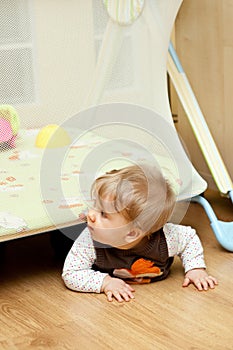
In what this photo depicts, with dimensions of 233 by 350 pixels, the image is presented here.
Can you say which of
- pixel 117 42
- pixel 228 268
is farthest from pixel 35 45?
pixel 228 268

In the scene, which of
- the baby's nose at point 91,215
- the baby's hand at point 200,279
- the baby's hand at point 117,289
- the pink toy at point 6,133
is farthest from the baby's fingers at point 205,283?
the pink toy at point 6,133

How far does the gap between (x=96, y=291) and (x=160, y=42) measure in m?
0.61

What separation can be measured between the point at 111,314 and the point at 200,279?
236 mm

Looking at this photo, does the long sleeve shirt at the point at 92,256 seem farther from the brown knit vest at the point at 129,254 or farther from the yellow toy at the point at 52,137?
the yellow toy at the point at 52,137

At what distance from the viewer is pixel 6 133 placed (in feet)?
5.66

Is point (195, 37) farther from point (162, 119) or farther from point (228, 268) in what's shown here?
point (228, 268)

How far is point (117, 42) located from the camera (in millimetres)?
1739

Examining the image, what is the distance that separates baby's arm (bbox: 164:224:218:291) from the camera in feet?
5.53

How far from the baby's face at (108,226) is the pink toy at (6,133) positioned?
0.26m

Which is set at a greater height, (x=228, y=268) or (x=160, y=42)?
(x=160, y=42)

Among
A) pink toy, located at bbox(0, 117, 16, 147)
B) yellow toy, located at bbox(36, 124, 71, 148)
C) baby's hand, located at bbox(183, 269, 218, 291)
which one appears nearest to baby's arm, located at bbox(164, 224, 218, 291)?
baby's hand, located at bbox(183, 269, 218, 291)

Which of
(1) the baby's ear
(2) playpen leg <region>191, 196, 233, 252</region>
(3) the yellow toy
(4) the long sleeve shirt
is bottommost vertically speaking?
(2) playpen leg <region>191, 196, 233, 252</region>

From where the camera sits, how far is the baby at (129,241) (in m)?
1.62

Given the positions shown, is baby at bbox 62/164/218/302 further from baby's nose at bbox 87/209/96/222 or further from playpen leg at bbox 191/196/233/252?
playpen leg at bbox 191/196/233/252
